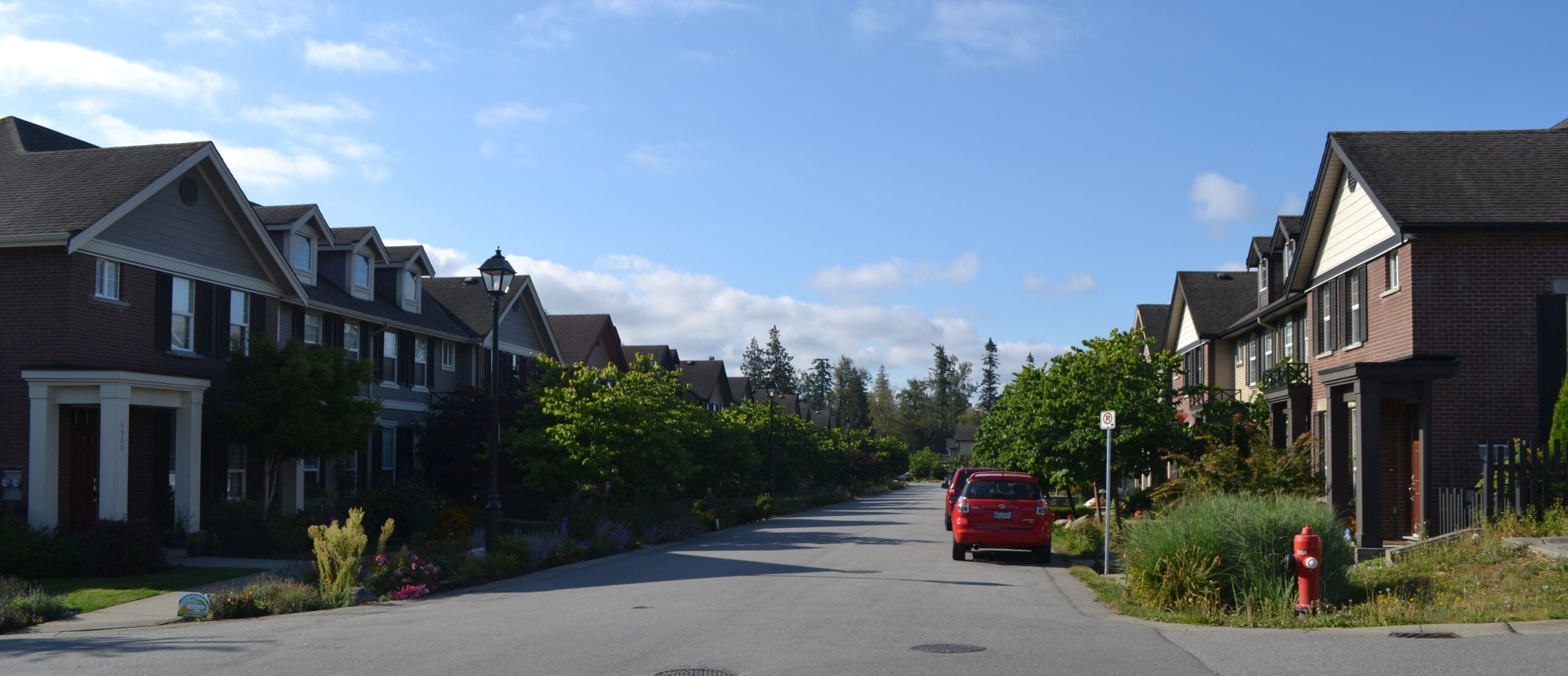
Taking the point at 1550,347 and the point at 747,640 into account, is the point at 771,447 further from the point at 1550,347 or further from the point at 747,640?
the point at 747,640

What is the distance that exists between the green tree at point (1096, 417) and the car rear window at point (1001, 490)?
4.35 meters

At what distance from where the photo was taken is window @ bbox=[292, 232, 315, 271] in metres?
29.6

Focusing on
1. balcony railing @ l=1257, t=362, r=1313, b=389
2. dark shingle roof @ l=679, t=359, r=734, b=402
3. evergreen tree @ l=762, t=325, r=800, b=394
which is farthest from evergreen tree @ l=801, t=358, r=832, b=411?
balcony railing @ l=1257, t=362, r=1313, b=389

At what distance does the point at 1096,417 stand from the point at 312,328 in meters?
18.4

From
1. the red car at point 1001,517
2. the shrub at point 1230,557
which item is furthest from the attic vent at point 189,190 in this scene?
the shrub at point 1230,557

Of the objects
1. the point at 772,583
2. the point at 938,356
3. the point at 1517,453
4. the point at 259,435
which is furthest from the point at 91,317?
the point at 938,356

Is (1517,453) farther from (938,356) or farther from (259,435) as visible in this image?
(938,356)

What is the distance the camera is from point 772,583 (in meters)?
18.1

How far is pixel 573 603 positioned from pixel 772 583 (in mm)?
3529

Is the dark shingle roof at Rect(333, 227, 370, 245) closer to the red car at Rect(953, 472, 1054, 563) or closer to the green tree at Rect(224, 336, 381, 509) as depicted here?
the green tree at Rect(224, 336, 381, 509)

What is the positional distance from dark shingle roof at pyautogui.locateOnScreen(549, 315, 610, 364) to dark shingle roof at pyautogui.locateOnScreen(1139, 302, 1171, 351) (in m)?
22.8

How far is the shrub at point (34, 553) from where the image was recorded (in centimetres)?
1917

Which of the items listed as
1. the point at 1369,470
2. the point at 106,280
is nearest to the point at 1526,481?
the point at 1369,470

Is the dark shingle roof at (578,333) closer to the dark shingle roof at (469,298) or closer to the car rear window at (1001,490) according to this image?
the dark shingle roof at (469,298)
